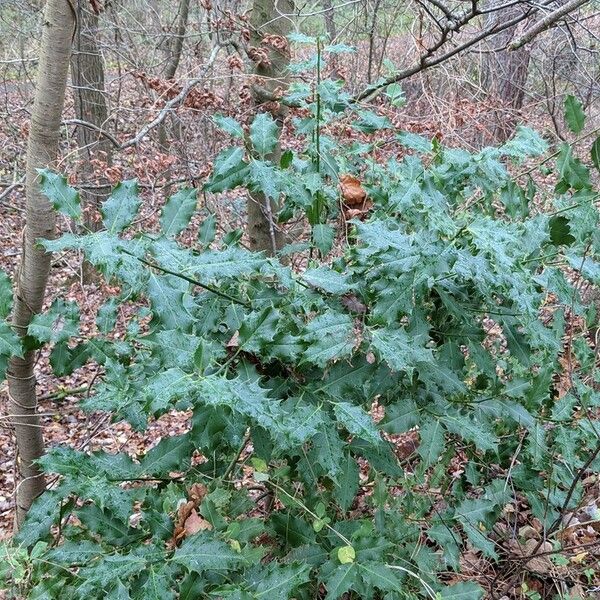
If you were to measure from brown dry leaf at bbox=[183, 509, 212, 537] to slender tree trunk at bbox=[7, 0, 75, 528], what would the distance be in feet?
2.79

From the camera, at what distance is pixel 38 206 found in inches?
83.8

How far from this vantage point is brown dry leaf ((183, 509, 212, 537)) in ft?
5.04

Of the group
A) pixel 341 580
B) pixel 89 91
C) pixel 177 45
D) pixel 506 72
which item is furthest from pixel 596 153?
pixel 177 45

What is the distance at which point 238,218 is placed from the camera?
16.4 ft

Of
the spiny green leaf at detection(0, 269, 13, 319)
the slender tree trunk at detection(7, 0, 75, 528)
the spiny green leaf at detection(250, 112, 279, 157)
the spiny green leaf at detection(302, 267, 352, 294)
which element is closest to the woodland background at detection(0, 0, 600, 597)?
the slender tree trunk at detection(7, 0, 75, 528)

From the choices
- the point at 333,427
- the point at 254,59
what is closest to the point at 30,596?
the point at 333,427

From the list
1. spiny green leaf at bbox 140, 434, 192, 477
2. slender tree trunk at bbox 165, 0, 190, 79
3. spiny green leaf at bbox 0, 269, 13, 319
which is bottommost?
spiny green leaf at bbox 140, 434, 192, 477

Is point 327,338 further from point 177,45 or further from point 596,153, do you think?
point 177,45

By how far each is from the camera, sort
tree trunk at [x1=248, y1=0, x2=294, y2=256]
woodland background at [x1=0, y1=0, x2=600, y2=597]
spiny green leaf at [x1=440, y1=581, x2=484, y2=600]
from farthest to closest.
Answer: woodland background at [x1=0, y1=0, x2=600, y2=597], tree trunk at [x1=248, y1=0, x2=294, y2=256], spiny green leaf at [x1=440, y1=581, x2=484, y2=600]

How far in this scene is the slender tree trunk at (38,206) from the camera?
198cm

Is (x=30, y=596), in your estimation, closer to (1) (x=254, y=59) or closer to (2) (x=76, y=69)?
(1) (x=254, y=59)

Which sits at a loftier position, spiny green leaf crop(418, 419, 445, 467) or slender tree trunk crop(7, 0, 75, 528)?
slender tree trunk crop(7, 0, 75, 528)

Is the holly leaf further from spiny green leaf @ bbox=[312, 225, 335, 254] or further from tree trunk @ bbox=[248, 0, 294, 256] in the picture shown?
tree trunk @ bbox=[248, 0, 294, 256]

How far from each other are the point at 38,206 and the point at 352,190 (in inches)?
45.9
